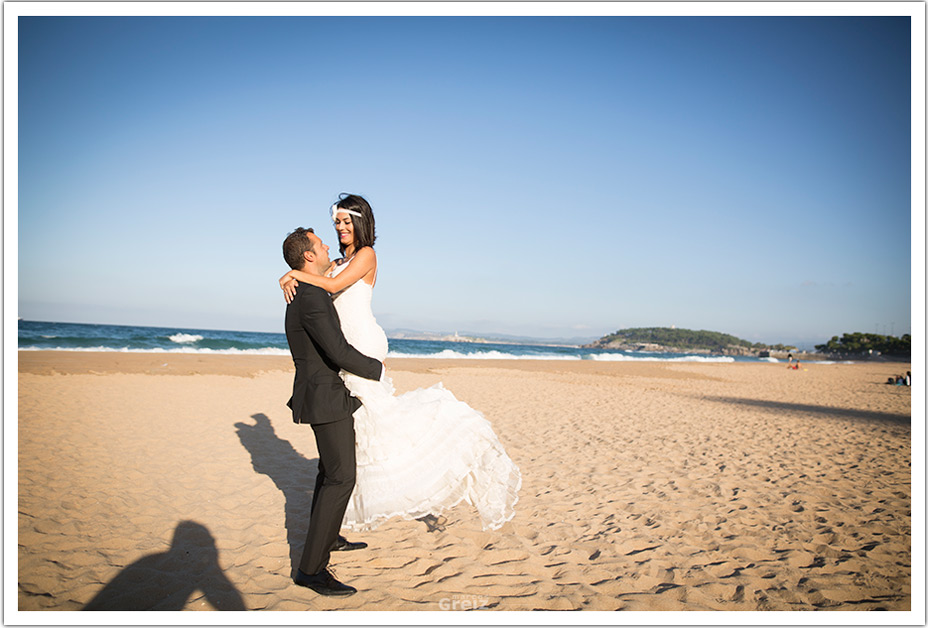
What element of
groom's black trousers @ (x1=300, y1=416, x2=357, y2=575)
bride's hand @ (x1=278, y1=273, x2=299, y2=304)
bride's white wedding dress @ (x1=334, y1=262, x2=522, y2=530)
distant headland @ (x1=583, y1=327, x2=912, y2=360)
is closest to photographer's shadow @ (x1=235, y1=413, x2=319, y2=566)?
groom's black trousers @ (x1=300, y1=416, x2=357, y2=575)

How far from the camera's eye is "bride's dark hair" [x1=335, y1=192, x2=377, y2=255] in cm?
310

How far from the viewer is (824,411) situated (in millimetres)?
12102

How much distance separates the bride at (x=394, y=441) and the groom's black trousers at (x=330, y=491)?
0.14m

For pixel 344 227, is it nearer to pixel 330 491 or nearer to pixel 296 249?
pixel 296 249

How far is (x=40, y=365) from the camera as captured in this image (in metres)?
15.8

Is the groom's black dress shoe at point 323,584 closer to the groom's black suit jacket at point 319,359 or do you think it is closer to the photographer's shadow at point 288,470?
the photographer's shadow at point 288,470

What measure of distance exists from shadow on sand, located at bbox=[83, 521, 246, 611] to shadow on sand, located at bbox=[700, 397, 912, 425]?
12.9 meters

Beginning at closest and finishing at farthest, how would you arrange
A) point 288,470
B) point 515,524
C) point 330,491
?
point 330,491 → point 515,524 → point 288,470

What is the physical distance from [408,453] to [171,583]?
1.78 metres

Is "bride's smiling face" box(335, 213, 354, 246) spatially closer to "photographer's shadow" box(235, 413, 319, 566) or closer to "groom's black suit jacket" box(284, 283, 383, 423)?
"groom's black suit jacket" box(284, 283, 383, 423)

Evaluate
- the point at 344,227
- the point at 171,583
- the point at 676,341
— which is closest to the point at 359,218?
the point at 344,227

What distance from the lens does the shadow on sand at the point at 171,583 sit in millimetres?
2936

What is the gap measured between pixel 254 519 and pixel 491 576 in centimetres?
231

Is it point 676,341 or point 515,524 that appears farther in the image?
point 676,341
